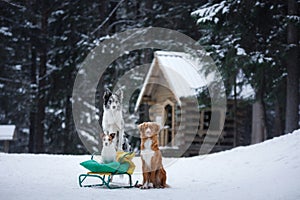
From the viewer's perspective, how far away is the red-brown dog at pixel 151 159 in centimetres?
727

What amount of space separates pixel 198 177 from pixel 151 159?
2095 millimetres

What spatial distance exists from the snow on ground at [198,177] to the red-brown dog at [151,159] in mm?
220

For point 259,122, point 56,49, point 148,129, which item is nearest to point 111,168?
point 148,129

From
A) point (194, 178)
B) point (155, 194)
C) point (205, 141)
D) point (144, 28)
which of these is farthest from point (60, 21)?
point (155, 194)

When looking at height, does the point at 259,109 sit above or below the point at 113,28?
below

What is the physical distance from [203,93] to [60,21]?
1067 centimetres

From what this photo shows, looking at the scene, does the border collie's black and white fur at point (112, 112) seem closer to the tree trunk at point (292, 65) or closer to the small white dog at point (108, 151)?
the small white dog at point (108, 151)

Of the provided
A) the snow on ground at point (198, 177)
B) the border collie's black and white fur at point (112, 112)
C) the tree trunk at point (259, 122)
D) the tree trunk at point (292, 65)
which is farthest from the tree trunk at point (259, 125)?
the border collie's black and white fur at point (112, 112)

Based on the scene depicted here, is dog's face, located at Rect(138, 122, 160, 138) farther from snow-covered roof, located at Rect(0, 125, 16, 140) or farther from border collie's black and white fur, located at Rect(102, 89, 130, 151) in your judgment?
snow-covered roof, located at Rect(0, 125, 16, 140)

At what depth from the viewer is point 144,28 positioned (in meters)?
22.6

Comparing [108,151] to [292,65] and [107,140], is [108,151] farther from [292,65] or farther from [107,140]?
[292,65]

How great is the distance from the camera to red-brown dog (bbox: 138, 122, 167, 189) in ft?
23.9

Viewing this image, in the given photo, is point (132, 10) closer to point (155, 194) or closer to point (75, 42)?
point (75, 42)

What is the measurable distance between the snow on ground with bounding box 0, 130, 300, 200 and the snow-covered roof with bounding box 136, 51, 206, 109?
5.26m
